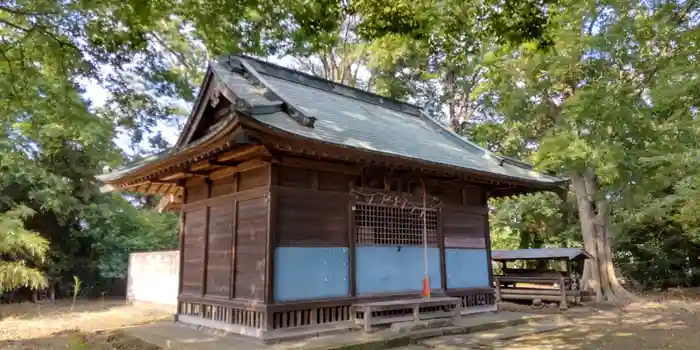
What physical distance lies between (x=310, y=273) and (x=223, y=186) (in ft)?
8.35

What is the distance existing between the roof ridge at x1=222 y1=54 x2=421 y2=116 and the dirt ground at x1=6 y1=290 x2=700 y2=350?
251 inches

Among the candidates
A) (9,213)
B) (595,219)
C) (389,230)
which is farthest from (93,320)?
(595,219)

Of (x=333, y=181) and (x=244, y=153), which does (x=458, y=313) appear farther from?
(x=244, y=153)

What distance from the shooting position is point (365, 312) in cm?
834

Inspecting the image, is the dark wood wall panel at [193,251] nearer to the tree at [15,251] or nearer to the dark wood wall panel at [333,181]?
the dark wood wall panel at [333,181]

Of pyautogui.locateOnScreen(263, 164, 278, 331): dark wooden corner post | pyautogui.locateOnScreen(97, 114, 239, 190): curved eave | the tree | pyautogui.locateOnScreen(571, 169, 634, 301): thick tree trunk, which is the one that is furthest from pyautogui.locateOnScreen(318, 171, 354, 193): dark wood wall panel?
pyautogui.locateOnScreen(571, 169, 634, 301): thick tree trunk

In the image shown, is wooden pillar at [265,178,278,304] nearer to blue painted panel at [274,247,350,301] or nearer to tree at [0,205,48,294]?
blue painted panel at [274,247,350,301]

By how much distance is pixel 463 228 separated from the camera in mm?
10930

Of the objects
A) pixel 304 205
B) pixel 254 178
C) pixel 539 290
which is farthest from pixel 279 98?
pixel 539 290

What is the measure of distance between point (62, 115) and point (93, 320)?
24.8 feet

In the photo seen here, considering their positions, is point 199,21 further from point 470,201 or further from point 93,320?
point 93,320

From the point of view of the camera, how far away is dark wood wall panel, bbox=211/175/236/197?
8891 millimetres

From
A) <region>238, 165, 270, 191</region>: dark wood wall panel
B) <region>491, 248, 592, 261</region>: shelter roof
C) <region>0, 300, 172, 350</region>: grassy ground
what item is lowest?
<region>0, 300, 172, 350</region>: grassy ground

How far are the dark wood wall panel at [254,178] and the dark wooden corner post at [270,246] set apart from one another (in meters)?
0.11
